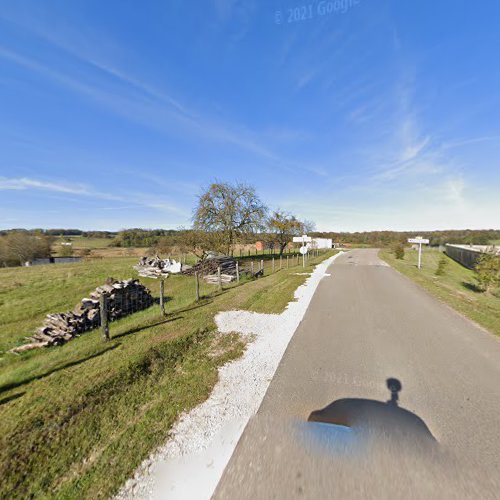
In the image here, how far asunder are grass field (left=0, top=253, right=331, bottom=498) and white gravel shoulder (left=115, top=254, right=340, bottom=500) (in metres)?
0.18

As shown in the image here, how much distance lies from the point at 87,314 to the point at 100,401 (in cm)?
563

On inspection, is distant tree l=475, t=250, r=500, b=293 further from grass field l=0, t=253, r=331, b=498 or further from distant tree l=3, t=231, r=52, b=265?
distant tree l=3, t=231, r=52, b=265

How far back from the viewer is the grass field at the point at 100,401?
2406 millimetres

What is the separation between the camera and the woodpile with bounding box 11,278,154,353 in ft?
22.8

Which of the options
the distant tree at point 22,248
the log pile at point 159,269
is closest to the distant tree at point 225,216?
the log pile at point 159,269

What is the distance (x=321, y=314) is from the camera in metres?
7.53

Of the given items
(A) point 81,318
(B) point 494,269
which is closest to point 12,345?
(A) point 81,318

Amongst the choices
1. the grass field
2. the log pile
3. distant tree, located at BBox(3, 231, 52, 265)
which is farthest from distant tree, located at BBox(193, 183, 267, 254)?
distant tree, located at BBox(3, 231, 52, 265)

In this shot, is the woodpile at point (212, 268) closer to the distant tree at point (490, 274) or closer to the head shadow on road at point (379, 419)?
the head shadow on road at point (379, 419)

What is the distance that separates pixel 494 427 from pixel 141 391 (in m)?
5.01

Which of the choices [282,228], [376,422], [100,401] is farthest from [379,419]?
[282,228]

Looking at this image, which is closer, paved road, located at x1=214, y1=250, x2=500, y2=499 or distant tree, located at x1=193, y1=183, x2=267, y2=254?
paved road, located at x1=214, y1=250, x2=500, y2=499

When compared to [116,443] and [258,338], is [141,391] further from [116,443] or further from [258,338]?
[258,338]

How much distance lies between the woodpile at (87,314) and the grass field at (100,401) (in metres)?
0.43
